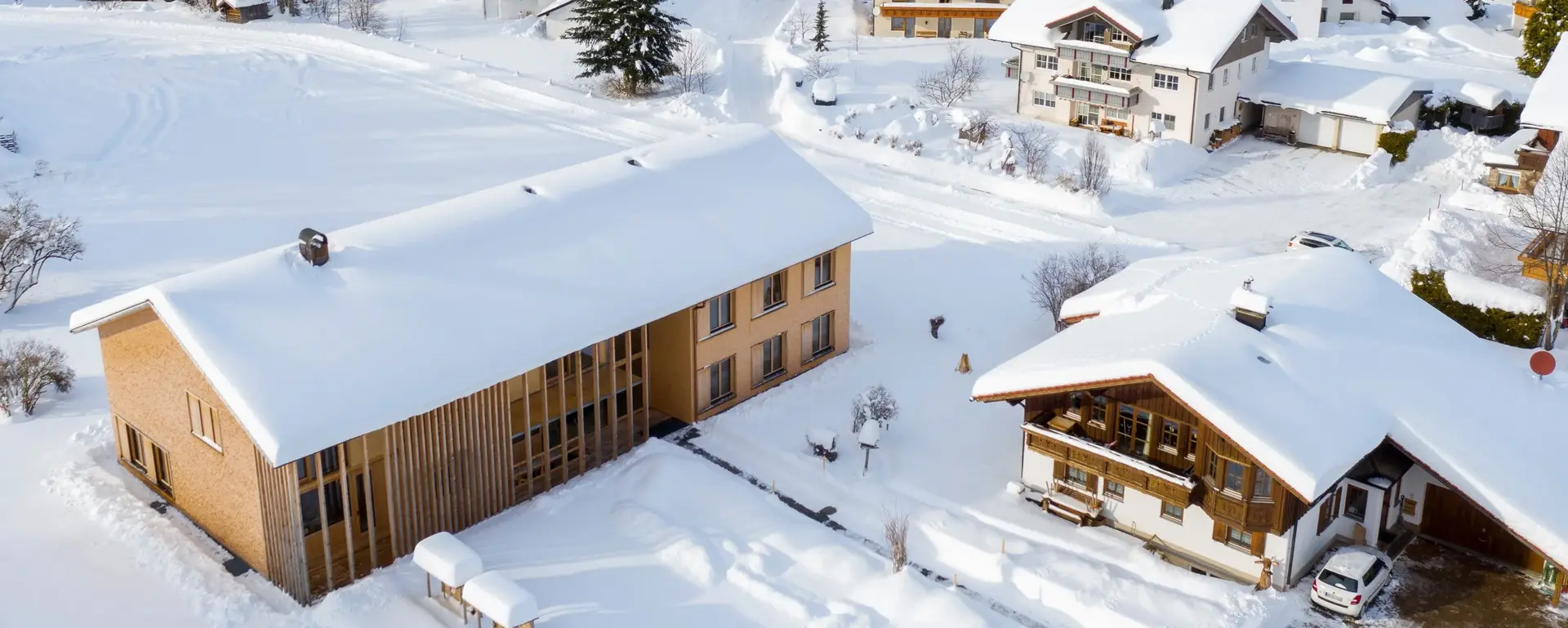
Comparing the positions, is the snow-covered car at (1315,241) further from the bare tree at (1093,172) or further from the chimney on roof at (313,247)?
the chimney on roof at (313,247)

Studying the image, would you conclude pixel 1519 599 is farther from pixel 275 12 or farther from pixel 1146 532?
pixel 275 12

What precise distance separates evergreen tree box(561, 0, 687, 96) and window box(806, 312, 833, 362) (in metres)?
25.3

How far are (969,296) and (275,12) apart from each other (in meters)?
48.0

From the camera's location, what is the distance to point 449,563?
2781 cm

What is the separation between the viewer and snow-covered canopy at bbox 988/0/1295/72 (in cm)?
5588

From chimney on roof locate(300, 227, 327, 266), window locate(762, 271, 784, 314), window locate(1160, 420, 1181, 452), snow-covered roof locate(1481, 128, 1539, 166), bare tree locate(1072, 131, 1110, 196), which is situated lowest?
A: window locate(1160, 420, 1181, 452)

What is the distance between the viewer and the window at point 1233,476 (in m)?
28.8

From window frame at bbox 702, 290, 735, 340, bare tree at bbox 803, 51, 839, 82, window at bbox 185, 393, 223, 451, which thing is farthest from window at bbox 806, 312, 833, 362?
bare tree at bbox 803, 51, 839, 82

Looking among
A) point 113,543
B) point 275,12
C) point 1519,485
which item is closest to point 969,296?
point 1519,485

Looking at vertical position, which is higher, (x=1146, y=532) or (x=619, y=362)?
(x=619, y=362)

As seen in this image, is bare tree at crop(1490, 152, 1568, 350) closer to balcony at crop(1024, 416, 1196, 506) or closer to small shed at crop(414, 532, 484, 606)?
balcony at crop(1024, 416, 1196, 506)

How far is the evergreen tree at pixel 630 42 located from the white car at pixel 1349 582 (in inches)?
1570

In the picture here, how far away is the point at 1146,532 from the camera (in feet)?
→ 102

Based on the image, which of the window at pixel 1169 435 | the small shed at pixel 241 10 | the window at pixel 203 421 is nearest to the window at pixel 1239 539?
the window at pixel 1169 435
